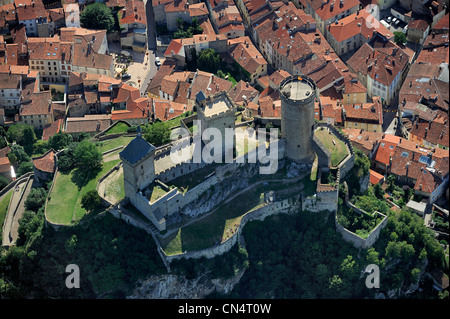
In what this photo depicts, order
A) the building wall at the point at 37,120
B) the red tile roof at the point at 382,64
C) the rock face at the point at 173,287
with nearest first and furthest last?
1. the rock face at the point at 173,287
2. the building wall at the point at 37,120
3. the red tile roof at the point at 382,64

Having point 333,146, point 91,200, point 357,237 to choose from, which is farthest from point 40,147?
point 357,237

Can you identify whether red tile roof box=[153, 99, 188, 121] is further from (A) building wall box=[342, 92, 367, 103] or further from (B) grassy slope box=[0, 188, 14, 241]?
(B) grassy slope box=[0, 188, 14, 241]

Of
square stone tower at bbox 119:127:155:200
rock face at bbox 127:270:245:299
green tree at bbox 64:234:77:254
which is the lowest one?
rock face at bbox 127:270:245:299

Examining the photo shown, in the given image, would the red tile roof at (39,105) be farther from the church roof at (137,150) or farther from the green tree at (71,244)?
the church roof at (137,150)

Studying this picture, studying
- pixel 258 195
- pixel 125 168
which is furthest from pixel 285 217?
pixel 125 168

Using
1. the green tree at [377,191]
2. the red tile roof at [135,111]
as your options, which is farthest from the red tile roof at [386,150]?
the red tile roof at [135,111]

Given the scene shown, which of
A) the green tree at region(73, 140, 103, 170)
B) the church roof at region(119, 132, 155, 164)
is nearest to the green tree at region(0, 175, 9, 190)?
the green tree at region(73, 140, 103, 170)
